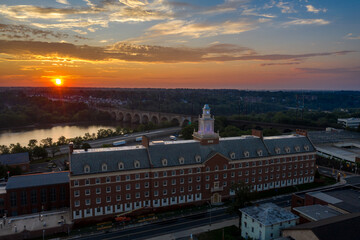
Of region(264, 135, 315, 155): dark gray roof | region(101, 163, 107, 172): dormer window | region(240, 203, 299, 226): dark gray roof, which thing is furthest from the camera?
region(264, 135, 315, 155): dark gray roof

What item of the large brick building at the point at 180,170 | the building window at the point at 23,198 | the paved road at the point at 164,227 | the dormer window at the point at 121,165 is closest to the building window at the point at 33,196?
the building window at the point at 23,198

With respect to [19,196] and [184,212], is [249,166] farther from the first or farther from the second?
[19,196]

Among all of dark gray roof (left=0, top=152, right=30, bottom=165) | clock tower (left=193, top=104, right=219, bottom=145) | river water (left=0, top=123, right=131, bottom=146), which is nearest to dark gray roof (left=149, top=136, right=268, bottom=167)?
clock tower (left=193, top=104, right=219, bottom=145)

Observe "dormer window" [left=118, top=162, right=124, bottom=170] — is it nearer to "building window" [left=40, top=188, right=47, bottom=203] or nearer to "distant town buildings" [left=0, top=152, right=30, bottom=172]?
"building window" [left=40, top=188, right=47, bottom=203]

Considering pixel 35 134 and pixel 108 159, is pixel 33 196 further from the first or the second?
pixel 35 134

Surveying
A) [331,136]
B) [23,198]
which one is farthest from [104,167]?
[331,136]

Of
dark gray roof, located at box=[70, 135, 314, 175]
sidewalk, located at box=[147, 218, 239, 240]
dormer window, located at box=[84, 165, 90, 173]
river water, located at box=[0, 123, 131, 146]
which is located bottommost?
sidewalk, located at box=[147, 218, 239, 240]
